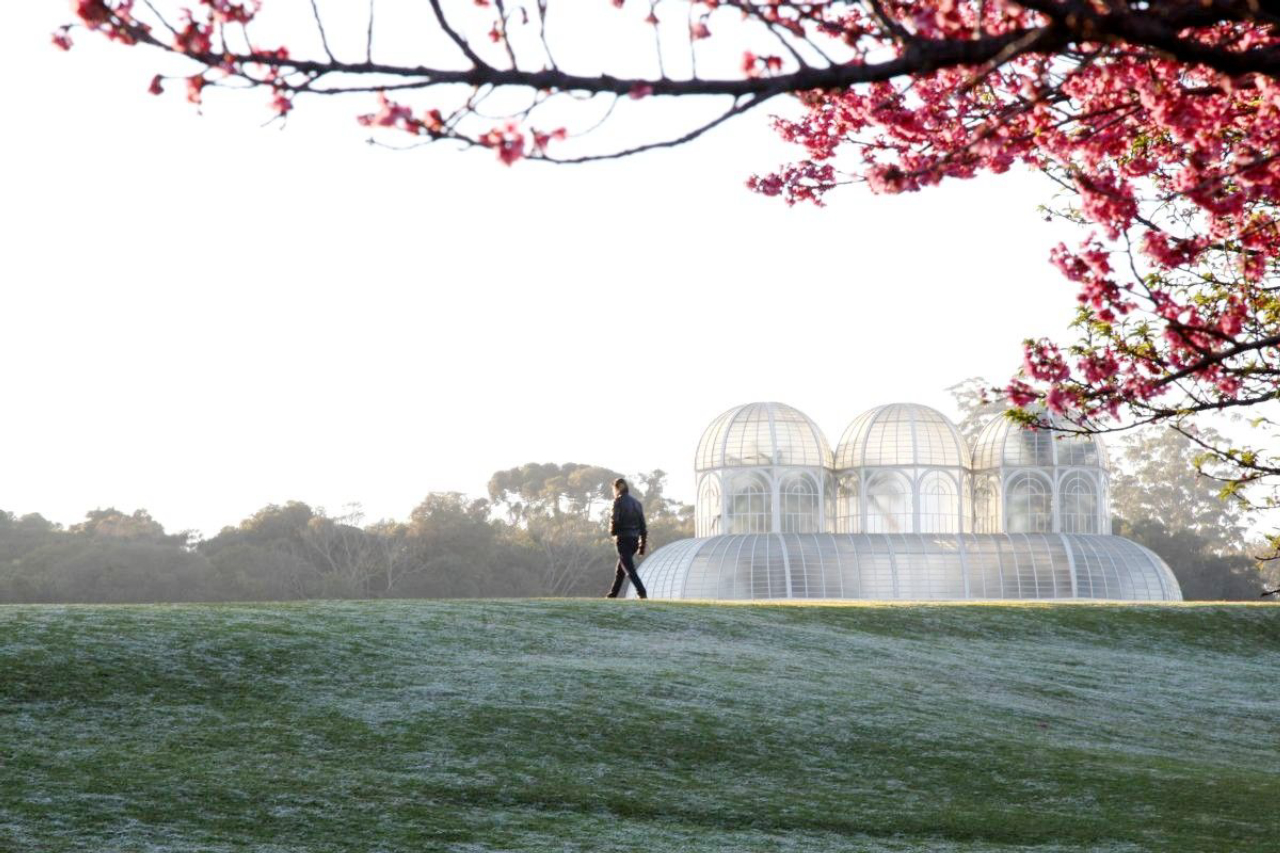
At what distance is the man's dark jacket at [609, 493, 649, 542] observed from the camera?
18.3m

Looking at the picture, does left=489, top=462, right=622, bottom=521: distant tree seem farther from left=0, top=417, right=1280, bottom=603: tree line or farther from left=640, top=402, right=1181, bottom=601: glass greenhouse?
left=640, top=402, right=1181, bottom=601: glass greenhouse

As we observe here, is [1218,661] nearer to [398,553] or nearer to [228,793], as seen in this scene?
[228,793]

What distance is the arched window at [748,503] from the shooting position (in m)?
37.2

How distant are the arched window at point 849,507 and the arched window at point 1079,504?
17.0 feet

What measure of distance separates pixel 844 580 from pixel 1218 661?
15.0 metres

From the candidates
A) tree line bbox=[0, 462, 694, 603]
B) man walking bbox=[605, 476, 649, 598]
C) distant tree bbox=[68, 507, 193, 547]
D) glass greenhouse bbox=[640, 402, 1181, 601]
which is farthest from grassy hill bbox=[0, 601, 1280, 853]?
distant tree bbox=[68, 507, 193, 547]

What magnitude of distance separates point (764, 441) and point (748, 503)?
1647 millimetres

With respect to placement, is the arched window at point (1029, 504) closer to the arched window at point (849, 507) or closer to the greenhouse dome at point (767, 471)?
the arched window at point (849, 507)

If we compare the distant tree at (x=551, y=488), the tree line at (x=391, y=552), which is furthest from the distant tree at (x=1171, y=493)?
the distant tree at (x=551, y=488)

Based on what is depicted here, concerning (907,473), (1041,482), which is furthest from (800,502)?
(1041,482)

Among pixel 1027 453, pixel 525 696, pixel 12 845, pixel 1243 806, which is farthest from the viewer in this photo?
pixel 1027 453

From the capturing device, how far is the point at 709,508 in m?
37.8

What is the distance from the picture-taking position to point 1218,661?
65.1 ft

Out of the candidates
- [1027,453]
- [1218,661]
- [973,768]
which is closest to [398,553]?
[1027,453]
